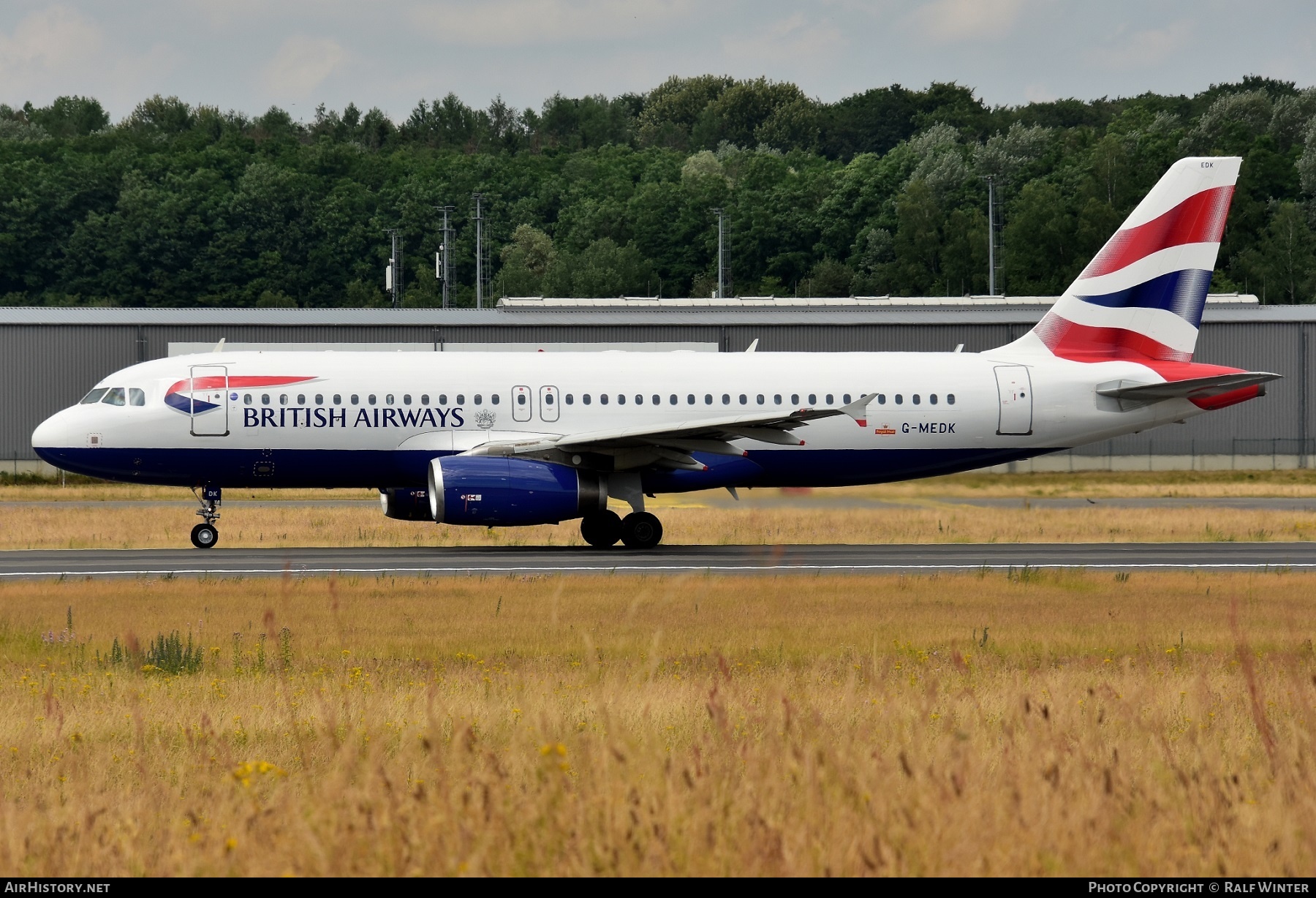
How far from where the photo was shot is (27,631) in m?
17.4

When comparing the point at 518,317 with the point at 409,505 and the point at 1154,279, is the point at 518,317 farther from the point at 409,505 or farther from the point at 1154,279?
the point at 1154,279

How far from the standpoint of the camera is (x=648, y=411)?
31312 mm

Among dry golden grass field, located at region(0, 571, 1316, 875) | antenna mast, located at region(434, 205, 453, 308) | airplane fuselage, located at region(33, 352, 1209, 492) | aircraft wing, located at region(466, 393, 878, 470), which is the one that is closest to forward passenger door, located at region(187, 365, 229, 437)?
airplane fuselage, located at region(33, 352, 1209, 492)

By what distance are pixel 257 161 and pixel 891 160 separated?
53.8 m

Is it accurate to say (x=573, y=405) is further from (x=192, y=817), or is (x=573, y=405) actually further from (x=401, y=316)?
(x=401, y=316)

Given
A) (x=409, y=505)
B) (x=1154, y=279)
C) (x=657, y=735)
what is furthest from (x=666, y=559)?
(x=657, y=735)

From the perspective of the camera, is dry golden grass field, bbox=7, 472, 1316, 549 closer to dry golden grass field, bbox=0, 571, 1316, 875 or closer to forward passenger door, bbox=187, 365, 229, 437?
forward passenger door, bbox=187, 365, 229, 437

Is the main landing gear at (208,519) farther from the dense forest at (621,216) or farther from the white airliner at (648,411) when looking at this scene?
the dense forest at (621,216)

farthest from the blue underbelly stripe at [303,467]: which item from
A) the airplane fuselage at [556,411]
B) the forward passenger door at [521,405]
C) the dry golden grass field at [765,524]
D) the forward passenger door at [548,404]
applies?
the forward passenger door at [548,404]

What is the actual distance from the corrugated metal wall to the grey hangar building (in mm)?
46

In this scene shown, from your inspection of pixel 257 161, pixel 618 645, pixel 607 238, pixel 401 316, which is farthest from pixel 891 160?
pixel 618 645

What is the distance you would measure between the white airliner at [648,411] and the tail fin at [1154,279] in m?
0.04

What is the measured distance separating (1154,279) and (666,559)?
43.7 ft

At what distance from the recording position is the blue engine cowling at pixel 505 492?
2730cm
